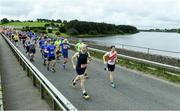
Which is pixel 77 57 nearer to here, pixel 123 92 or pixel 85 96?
pixel 85 96

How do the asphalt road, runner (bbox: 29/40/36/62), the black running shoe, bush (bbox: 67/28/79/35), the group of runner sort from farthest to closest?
bush (bbox: 67/28/79/35), runner (bbox: 29/40/36/62), the group of runner, the black running shoe, the asphalt road

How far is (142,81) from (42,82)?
5227mm

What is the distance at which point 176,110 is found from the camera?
9.71 m

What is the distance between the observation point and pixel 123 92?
12.1 m

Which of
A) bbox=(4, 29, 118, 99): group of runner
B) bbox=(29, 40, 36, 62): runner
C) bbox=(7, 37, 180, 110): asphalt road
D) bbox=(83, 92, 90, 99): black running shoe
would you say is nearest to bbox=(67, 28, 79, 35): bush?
bbox=(29, 40, 36, 62): runner


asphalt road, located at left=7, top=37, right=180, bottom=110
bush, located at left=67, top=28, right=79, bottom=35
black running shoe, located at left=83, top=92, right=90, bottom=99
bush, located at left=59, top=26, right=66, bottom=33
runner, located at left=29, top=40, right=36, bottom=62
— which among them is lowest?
bush, located at left=67, top=28, right=79, bottom=35

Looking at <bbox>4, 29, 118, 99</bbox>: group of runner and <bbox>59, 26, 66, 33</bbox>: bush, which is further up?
<bbox>4, 29, 118, 99</bbox>: group of runner

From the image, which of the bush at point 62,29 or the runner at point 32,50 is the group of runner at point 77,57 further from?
the bush at point 62,29

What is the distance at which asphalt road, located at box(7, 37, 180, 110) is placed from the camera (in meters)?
10.2

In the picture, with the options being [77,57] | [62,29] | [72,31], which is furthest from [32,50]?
[72,31]

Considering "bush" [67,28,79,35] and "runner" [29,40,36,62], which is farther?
A: "bush" [67,28,79,35]

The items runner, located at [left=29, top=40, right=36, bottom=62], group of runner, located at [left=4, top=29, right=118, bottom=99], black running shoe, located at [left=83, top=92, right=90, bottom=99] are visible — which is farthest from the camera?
runner, located at [left=29, top=40, right=36, bottom=62]

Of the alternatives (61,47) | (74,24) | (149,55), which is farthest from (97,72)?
(74,24)

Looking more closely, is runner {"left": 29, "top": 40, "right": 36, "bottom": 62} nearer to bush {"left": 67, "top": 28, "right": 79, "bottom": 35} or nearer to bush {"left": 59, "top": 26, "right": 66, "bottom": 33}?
bush {"left": 59, "top": 26, "right": 66, "bottom": 33}
